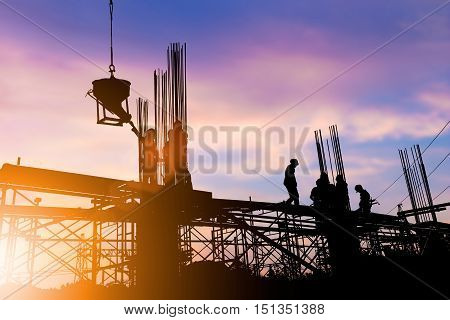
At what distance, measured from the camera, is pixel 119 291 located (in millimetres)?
11234

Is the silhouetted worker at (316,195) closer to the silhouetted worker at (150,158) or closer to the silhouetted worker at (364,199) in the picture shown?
the silhouetted worker at (364,199)

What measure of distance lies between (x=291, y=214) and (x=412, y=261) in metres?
4.44

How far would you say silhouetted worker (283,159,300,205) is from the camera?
14.5 meters

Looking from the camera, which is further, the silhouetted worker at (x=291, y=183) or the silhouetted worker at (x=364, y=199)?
the silhouetted worker at (x=364, y=199)

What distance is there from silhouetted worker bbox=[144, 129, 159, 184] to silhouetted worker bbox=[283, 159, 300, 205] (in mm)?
5033

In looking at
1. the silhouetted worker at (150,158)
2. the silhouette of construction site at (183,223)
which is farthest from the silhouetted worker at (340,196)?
the silhouetted worker at (150,158)

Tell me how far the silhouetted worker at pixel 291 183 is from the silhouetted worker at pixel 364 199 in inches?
152

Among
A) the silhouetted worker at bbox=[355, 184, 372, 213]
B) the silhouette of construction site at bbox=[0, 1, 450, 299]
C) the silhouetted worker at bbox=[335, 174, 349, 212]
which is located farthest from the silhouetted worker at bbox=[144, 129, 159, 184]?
Result: the silhouetted worker at bbox=[355, 184, 372, 213]

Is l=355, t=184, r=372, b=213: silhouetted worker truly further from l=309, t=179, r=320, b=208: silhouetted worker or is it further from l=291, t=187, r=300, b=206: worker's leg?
l=291, t=187, r=300, b=206: worker's leg

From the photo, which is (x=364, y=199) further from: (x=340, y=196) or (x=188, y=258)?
(x=188, y=258)

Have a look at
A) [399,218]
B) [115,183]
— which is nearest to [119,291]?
[115,183]

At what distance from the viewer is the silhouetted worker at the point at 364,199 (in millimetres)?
16694

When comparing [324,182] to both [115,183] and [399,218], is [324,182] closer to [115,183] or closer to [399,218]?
[399,218]

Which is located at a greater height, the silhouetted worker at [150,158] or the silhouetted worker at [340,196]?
the silhouetted worker at [150,158]
